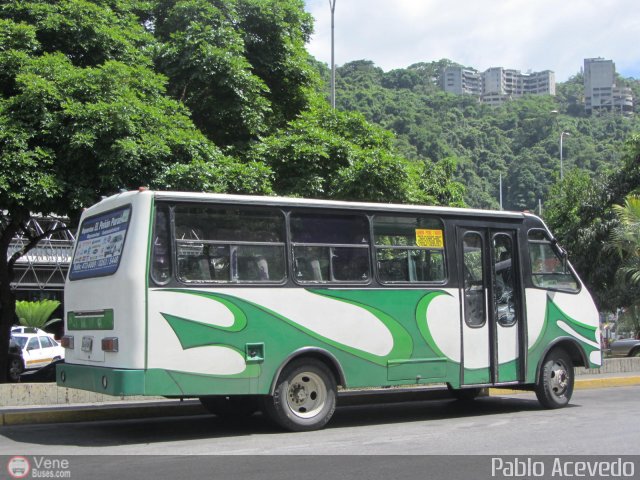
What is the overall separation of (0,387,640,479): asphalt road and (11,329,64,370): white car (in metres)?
17.1

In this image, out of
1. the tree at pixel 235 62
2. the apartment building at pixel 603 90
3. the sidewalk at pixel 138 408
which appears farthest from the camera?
the apartment building at pixel 603 90

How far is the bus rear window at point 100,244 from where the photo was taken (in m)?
9.21

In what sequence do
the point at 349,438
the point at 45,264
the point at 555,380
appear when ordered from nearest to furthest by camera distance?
the point at 349,438
the point at 555,380
the point at 45,264

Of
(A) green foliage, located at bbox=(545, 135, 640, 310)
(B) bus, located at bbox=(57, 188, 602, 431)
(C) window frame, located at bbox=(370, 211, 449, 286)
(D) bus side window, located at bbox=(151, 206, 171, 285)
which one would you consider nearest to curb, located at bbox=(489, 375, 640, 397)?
(B) bus, located at bbox=(57, 188, 602, 431)

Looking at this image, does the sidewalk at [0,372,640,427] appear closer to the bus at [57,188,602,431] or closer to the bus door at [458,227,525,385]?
the bus at [57,188,602,431]

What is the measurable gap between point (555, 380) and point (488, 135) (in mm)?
100601

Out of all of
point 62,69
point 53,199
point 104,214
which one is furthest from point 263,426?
point 62,69

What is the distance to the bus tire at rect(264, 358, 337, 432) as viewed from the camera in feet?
31.3

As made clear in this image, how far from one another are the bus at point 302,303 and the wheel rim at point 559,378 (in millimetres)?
34

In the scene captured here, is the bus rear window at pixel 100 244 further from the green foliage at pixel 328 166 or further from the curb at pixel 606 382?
the curb at pixel 606 382

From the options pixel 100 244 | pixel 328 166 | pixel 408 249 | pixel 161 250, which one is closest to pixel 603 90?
pixel 328 166

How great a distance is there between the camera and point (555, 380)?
1197 centimetres
